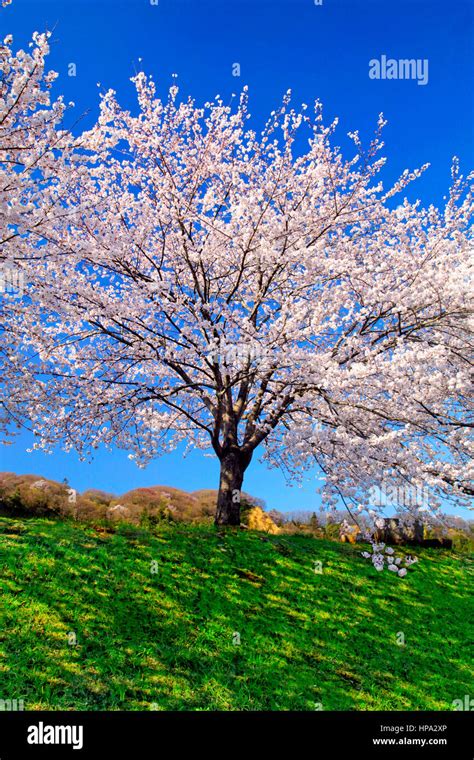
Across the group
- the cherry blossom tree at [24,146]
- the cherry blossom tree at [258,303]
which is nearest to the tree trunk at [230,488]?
the cherry blossom tree at [258,303]

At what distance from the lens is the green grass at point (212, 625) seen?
7.90 m

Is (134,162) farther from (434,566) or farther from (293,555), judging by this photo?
(434,566)

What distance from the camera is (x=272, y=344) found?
10.7 m

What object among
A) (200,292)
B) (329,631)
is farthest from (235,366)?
(329,631)

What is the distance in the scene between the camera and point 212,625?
9.31 metres

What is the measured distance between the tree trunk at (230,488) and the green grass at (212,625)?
0.60 meters

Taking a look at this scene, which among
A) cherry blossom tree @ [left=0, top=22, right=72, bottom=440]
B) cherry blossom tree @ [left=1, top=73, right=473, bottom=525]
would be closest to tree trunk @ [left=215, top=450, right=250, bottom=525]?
cherry blossom tree @ [left=1, top=73, right=473, bottom=525]

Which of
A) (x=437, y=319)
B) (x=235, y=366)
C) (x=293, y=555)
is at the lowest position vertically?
(x=293, y=555)

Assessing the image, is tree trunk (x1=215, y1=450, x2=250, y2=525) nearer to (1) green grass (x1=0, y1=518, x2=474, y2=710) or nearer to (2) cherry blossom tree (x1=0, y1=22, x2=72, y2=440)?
(1) green grass (x1=0, y1=518, x2=474, y2=710)

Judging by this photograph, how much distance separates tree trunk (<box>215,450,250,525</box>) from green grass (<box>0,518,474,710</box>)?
603mm

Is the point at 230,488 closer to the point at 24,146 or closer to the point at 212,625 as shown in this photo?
the point at 212,625

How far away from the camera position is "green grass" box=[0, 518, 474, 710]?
25.9 feet

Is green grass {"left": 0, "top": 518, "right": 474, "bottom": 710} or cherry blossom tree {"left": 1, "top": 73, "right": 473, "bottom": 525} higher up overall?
cherry blossom tree {"left": 1, "top": 73, "right": 473, "bottom": 525}

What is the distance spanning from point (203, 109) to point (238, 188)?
6.05ft
